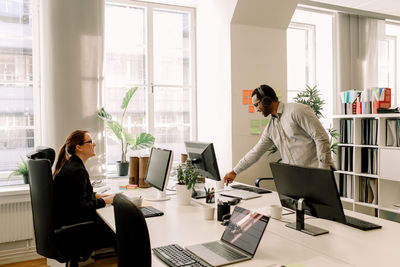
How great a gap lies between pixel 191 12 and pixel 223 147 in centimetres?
192

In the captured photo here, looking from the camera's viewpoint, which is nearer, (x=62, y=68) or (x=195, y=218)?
(x=195, y=218)

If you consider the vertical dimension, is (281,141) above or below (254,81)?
below

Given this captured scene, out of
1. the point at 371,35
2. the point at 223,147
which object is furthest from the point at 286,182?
the point at 371,35

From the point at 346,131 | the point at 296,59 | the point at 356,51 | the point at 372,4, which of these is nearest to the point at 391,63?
the point at 356,51

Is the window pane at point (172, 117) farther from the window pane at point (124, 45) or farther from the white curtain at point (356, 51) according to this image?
the white curtain at point (356, 51)

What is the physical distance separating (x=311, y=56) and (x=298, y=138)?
2917 mm

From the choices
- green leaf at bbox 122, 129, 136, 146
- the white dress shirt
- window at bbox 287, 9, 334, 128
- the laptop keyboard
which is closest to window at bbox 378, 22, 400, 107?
window at bbox 287, 9, 334, 128

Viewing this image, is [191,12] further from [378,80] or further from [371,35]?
[378,80]

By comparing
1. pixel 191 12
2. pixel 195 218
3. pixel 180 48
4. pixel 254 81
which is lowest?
pixel 195 218

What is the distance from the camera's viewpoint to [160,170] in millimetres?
2725

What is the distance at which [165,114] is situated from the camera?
464 centimetres

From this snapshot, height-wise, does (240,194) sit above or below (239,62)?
below

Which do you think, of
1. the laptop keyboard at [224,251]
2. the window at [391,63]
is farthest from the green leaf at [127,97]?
the window at [391,63]

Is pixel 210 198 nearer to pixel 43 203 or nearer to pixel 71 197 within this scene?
pixel 71 197
